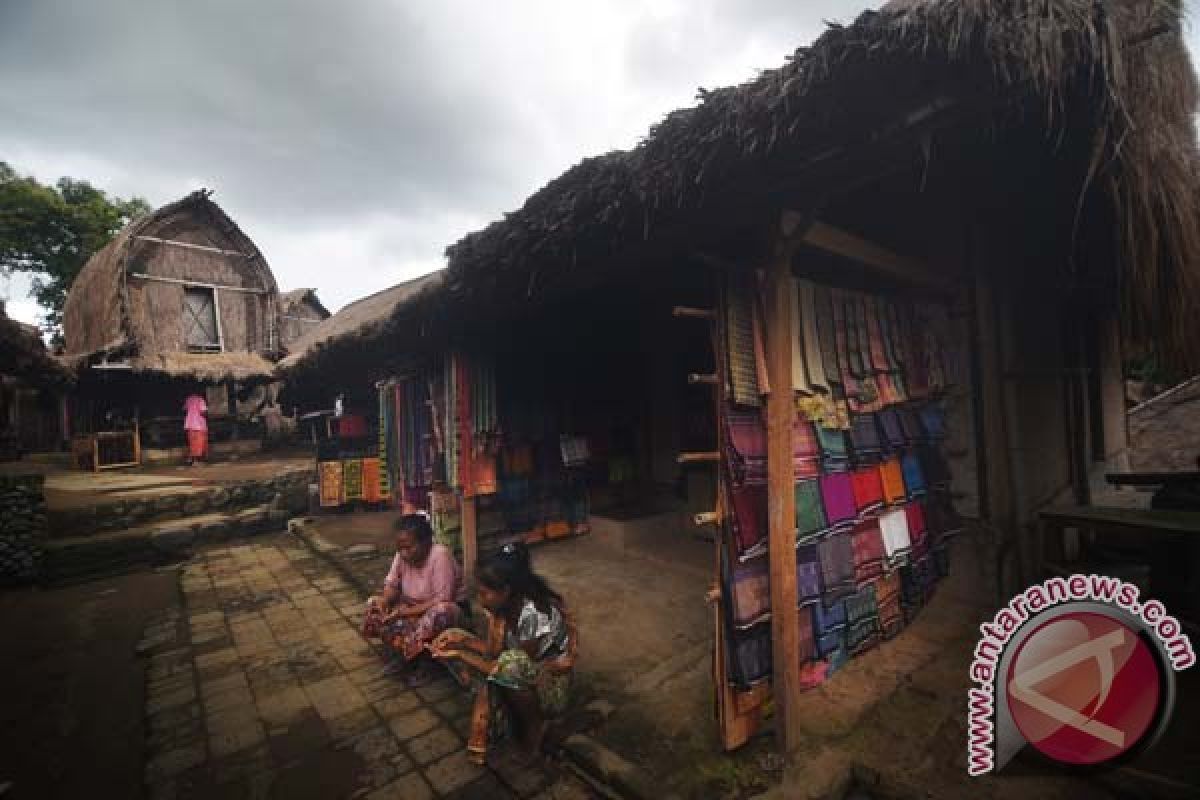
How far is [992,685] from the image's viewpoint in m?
2.32

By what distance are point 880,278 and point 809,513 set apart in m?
2.13

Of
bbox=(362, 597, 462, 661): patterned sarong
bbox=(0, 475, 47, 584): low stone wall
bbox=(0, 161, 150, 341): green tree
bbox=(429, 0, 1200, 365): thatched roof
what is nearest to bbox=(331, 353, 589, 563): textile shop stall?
bbox=(362, 597, 462, 661): patterned sarong

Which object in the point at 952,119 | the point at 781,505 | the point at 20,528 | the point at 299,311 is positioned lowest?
the point at 20,528

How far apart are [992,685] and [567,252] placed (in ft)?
10.7

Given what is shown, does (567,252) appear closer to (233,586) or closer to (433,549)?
(433,549)

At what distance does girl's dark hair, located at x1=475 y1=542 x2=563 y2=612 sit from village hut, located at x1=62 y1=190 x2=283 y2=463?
14.2 metres

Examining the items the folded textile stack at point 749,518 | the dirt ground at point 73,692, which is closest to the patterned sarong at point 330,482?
the dirt ground at point 73,692

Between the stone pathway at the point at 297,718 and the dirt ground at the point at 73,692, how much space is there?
0.45ft

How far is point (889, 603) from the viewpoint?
12.0 feet

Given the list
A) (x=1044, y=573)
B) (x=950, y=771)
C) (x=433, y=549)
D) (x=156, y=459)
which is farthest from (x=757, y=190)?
(x=156, y=459)

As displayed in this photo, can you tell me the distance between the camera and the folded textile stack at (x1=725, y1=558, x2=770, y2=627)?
269 centimetres

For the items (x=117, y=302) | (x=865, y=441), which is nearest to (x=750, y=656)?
(x=865, y=441)

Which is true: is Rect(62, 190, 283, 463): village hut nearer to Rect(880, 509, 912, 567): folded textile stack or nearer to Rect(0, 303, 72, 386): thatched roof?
Rect(0, 303, 72, 386): thatched roof

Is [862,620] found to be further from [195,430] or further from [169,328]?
[169,328]
